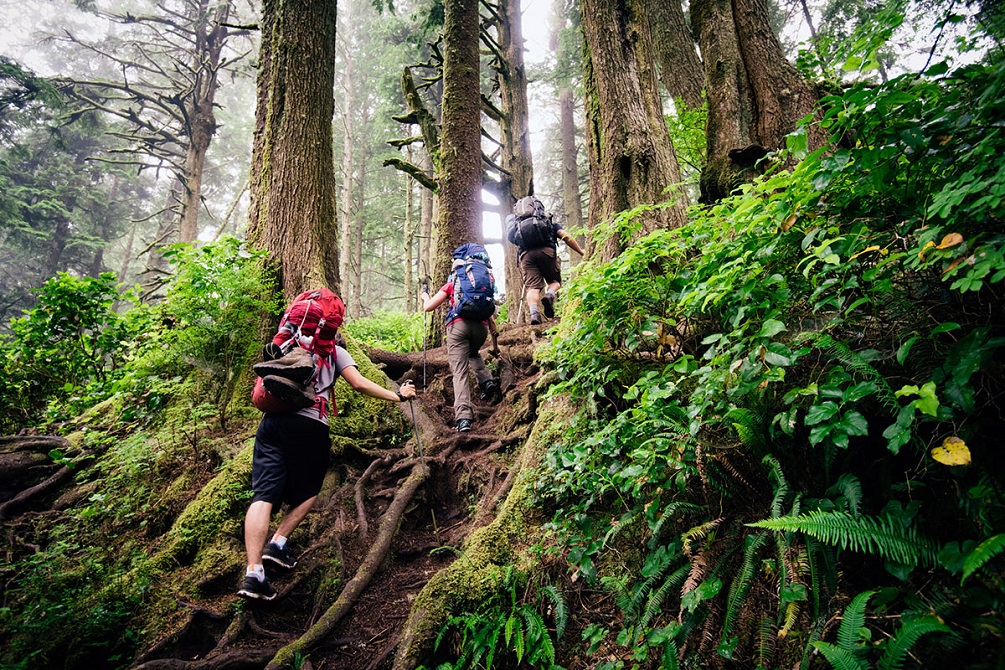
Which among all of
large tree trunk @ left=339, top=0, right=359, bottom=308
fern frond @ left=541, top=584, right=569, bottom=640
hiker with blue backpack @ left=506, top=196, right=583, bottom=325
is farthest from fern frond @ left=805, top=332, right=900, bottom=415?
large tree trunk @ left=339, top=0, right=359, bottom=308

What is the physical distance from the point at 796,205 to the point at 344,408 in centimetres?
493

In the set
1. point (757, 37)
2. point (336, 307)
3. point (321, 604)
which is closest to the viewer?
point (321, 604)

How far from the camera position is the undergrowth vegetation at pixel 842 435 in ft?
4.52

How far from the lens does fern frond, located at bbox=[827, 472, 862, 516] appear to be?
5.25 feet

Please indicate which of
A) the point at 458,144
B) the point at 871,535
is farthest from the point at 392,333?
the point at 871,535

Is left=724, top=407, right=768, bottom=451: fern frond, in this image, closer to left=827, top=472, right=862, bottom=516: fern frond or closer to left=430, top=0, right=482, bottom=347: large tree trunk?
left=827, top=472, right=862, bottom=516: fern frond

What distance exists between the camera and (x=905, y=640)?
127cm

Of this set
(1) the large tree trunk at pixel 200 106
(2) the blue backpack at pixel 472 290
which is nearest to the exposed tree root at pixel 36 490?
(2) the blue backpack at pixel 472 290

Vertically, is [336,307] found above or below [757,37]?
below

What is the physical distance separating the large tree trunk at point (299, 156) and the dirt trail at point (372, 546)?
2.55 metres

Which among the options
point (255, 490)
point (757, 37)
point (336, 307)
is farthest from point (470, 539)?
Result: point (757, 37)

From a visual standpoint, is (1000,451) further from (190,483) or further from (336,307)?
(190,483)

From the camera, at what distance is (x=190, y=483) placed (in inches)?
168

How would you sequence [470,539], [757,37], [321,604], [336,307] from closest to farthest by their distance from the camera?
[470,539], [321,604], [336,307], [757,37]
